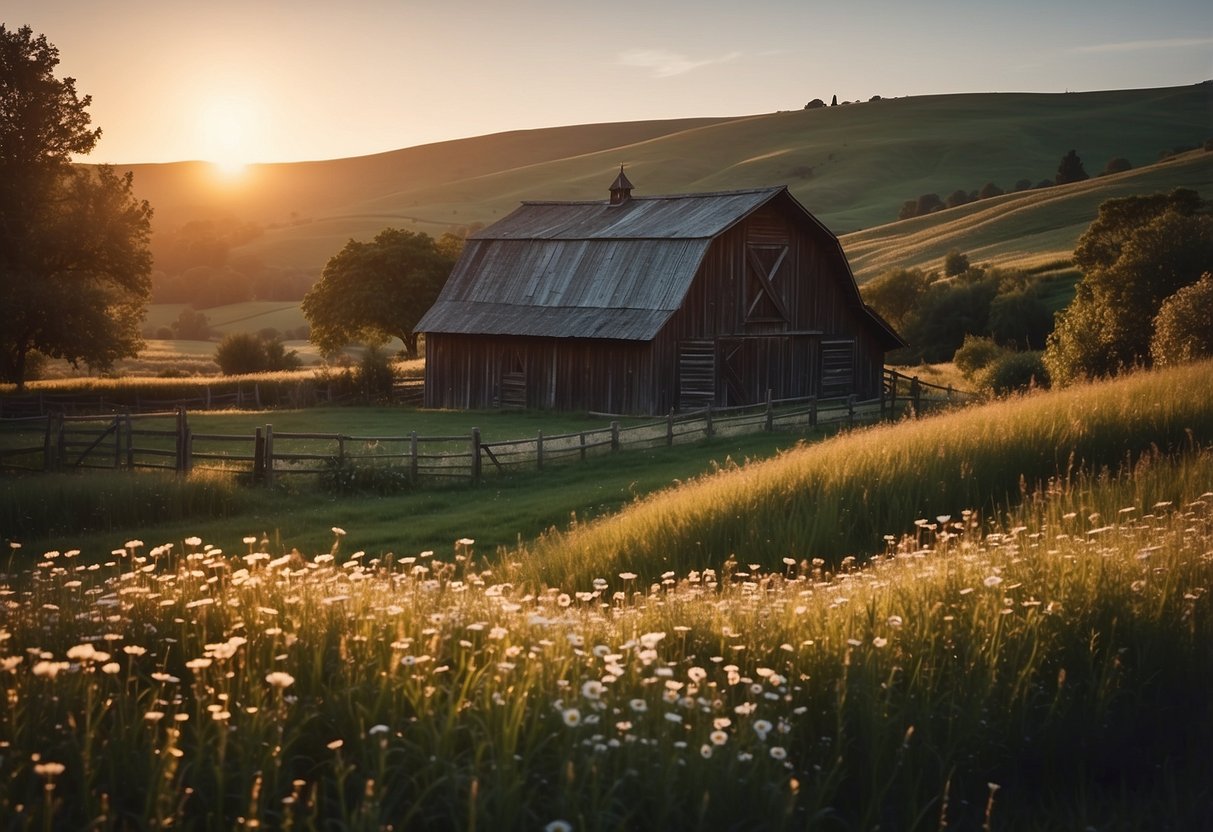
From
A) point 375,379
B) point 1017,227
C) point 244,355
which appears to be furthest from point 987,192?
point 375,379

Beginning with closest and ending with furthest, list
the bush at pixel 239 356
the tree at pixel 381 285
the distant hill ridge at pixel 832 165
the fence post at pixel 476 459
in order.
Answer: the fence post at pixel 476 459, the tree at pixel 381 285, the bush at pixel 239 356, the distant hill ridge at pixel 832 165

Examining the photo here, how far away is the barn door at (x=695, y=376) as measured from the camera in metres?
37.4

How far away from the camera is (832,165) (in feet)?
484

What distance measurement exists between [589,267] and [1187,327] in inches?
774

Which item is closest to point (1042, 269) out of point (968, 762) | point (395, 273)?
point (395, 273)

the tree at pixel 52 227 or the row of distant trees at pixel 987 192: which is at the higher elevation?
the row of distant trees at pixel 987 192

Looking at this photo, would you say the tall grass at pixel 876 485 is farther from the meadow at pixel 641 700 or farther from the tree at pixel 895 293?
the tree at pixel 895 293

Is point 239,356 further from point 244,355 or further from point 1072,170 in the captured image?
point 1072,170

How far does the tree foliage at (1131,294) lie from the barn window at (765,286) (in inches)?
373

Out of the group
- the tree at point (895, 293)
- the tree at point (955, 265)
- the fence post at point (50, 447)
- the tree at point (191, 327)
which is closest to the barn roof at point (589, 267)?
the fence post at point (50, 447)

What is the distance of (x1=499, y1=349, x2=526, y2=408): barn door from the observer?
132 feet

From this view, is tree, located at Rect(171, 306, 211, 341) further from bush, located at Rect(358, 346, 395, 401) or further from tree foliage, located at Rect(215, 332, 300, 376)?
bush, located at Rect(358, 346, 395, 401)

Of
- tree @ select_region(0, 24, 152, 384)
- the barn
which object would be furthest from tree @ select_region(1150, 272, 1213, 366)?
tree @ select_region(0, 24, 152, 384)

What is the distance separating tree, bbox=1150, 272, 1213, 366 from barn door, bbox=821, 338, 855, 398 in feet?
46.2
